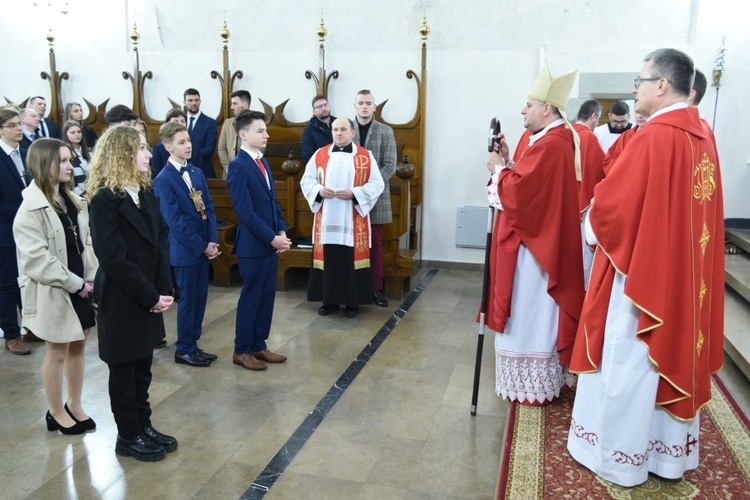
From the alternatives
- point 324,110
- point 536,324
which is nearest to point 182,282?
point 536,324

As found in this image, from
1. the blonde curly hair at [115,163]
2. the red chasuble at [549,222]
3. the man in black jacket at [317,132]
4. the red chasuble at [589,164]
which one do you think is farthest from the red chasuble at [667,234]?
the man in black jacket at [317,132]

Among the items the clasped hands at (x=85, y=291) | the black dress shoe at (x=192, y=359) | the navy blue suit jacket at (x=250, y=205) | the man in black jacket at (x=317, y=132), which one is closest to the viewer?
the clasped hands at (x=85, y=291)

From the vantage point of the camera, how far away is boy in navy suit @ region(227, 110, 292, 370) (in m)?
3.76

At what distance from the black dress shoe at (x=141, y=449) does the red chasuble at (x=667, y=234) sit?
2039 mm

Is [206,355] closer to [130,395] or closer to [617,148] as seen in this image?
[130,395]

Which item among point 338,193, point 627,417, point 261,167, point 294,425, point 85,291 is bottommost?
point 294,425

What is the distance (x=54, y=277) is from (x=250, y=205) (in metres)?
1.17

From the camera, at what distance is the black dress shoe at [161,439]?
9.60ft

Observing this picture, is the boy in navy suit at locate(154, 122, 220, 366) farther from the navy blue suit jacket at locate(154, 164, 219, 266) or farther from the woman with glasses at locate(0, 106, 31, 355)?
the woman with glasses at locate(0, 106, 31, 355)

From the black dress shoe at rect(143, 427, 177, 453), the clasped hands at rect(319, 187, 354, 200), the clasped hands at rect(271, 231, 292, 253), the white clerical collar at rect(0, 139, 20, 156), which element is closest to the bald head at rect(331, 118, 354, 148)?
the clasped hands at rect(319, 187, 354, 200)

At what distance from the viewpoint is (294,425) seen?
324 cm

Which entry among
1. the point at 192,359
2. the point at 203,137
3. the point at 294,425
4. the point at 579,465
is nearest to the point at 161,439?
the point at 294,425

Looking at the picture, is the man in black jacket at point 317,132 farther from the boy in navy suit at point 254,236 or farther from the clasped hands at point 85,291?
the clasped hands at point 85,291

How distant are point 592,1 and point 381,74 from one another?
2146 mm
